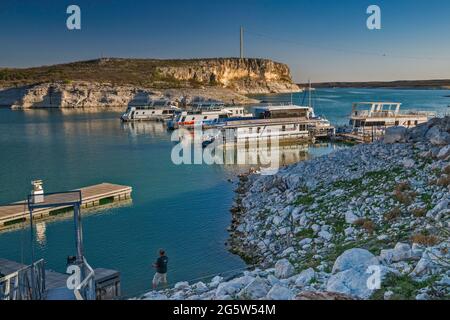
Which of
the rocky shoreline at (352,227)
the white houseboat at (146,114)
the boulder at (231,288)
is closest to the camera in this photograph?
the rocky shoreline at (352,227)

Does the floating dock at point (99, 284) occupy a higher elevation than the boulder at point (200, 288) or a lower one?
lower

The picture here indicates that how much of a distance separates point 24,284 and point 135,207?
546 inches

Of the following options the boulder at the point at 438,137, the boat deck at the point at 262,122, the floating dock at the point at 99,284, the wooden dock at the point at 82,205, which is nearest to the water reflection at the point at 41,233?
the wooden dock at the point at 82,205

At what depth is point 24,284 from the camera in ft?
36.1

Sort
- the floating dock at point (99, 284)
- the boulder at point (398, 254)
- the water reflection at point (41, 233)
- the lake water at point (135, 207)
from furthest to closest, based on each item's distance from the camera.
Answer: the water reflection at point (41, 233), the lake water at point (135, 207), the floating dock at point (99, 284), the boulder at point (398, 254)

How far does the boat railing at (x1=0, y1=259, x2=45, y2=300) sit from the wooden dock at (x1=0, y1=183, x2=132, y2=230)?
8.46 meters

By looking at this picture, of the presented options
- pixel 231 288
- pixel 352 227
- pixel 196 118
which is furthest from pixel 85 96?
pixel 231 288

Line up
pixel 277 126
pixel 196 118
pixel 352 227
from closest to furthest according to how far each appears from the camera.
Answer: pixel 352 227, pixel 277 126, pixel 196 118

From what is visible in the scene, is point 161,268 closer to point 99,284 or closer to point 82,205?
point 99,284

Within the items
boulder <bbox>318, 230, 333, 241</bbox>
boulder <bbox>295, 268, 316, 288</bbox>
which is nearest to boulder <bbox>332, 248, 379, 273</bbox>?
boulder <bbox>295, 268, 316, 288</bbox>

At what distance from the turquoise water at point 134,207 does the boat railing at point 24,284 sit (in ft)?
11.2

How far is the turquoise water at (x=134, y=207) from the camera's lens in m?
17.3
